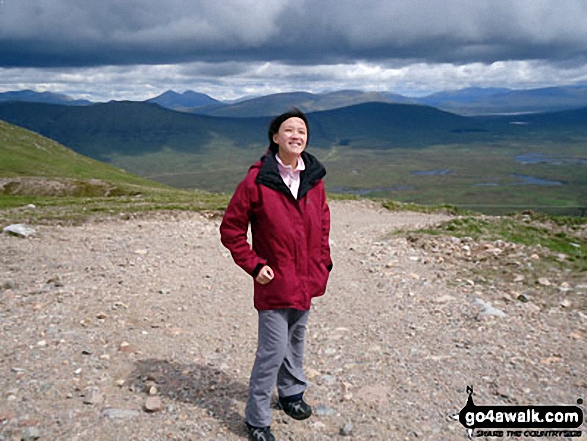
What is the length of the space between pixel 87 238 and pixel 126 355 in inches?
367

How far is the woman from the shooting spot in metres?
6.15

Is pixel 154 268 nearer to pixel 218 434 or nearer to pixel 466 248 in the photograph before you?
pixel 218 434

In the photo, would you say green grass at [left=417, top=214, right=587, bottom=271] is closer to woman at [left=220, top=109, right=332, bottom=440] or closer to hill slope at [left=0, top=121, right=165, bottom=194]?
woman at [left=220, top=109, right=332, bottom=440]

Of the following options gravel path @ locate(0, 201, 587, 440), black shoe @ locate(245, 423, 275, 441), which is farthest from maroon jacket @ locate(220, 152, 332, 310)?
gravel path @ locate(0, 201, 587, 440)

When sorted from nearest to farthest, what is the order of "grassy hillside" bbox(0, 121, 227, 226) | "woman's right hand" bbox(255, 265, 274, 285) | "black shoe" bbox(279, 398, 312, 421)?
1. "woman's right hand" bbox(255, 265, 274, 285)
2. "black shoe" bbox(279, 398, 312, 421)
3. "grassy hillside" bbox(0, 121, 227, 226)

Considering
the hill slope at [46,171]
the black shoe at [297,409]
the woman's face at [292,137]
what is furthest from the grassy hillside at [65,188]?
the woman's face at [292,137]

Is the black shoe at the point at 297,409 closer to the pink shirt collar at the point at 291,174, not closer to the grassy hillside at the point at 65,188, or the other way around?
the pink shirt collar at the point at 291,174

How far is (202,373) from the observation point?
26.7 ft

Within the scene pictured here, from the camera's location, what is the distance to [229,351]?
9.02 m

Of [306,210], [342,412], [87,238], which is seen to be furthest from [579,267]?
[87,238]

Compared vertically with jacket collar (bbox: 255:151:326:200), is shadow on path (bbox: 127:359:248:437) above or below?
below

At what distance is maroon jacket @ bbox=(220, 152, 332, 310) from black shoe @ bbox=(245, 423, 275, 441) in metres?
1.48

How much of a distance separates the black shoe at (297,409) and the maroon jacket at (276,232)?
1.51 metres

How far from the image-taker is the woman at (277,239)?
6.15 meters
